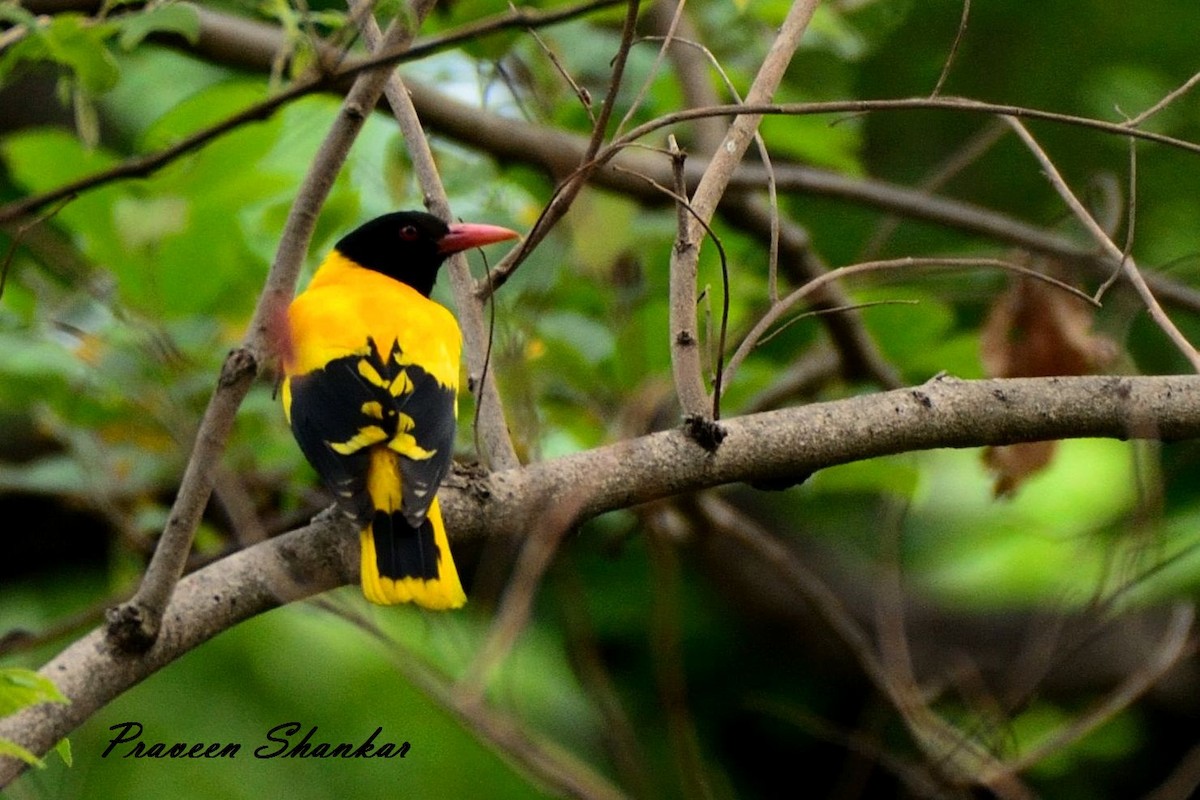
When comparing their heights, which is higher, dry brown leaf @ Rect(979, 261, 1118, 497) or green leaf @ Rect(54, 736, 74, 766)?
dry brown leaf @ Rect(979, 261, 1118, 497)

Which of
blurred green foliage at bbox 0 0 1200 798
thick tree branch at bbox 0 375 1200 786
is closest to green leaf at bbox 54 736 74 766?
thick tree branch at bbox 0 375 1200 786

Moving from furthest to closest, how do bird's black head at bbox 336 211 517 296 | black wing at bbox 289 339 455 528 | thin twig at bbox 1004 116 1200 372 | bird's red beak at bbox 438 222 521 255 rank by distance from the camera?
1. bird's black head at bbox 336 211 517 296
2. bird's red beak at bbox 438 222 521 255
3. black wing at bbox 289 339 455 528
4. thin twig at bbox 1004 116 1200 372

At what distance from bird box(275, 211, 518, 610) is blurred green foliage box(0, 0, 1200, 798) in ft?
0.47

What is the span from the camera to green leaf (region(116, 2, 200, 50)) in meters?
2.01

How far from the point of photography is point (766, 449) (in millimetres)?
2320

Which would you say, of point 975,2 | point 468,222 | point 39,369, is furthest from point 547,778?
point 975,2

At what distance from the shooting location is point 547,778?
2.47 meters

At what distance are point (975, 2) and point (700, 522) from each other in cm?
299

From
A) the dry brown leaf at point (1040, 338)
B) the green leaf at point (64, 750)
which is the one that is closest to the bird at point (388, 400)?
the green leaf at point (64, 750)

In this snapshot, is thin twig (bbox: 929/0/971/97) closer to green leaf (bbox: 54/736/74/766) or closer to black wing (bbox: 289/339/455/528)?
black wing (bbox: 289/339/455/528)

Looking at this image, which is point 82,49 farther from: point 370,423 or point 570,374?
point 570,374

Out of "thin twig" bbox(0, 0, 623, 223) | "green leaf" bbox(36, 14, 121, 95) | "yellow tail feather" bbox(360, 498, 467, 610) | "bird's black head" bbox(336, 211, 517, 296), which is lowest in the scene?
"yellow tail feather" bbox(360, 498, 467, 610)

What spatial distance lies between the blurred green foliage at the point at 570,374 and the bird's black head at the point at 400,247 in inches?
4.3

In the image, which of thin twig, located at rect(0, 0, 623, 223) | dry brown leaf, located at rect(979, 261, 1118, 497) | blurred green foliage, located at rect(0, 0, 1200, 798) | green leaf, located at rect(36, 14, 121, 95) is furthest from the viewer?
dry brown leaf, located at rect(979, 261, 1118, 497)
